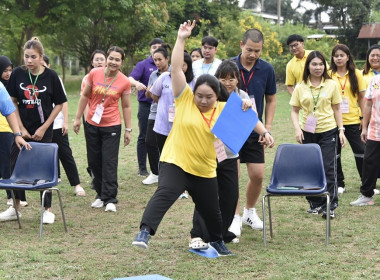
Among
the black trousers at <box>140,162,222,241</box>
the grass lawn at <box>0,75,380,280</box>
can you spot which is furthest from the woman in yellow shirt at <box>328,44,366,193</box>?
the black trousers at <box>140,162,222,241</box>

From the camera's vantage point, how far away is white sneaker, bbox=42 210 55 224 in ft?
23.1

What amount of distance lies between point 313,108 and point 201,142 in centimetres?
254

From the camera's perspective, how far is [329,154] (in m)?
7.32

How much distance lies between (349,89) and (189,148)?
3.96m

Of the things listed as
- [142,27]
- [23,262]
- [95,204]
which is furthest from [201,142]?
[142,27]

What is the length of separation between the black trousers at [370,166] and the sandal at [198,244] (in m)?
3.06

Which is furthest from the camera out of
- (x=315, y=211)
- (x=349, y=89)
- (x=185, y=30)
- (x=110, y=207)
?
(x=349, y=89)

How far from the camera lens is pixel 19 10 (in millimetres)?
29828

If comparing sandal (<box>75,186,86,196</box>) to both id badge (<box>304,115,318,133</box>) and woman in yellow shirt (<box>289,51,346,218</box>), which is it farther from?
id badge (<box>304,115,318,133</box>)

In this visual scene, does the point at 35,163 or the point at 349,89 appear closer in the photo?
the point at 35,163

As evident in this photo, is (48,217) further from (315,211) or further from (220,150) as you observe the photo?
(315,211)

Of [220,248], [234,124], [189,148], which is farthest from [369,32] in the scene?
[189,148]

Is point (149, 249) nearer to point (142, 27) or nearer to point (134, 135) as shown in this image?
point (134, 135)

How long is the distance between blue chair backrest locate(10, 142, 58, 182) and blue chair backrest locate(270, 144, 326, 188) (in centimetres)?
235
